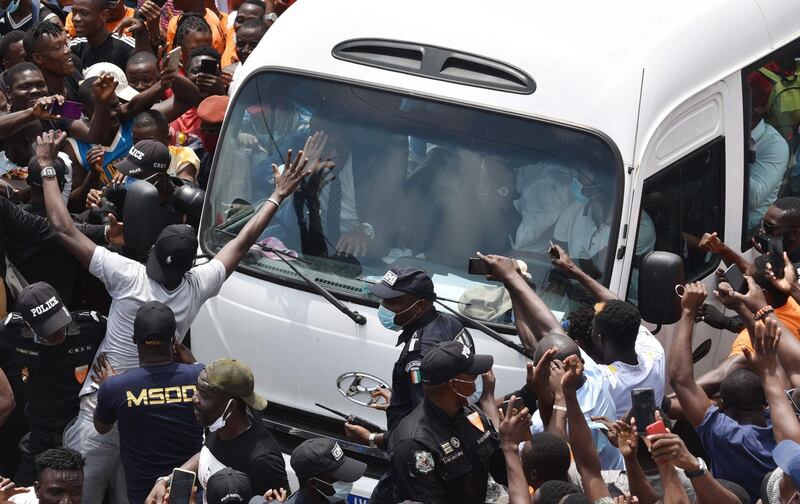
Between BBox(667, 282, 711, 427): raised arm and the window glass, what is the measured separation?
184cm

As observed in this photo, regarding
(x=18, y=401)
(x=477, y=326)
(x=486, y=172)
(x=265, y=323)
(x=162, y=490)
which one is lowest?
(x=18, y=401)

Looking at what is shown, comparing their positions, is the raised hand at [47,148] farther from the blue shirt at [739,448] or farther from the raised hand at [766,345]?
the raised hand at [766,345]

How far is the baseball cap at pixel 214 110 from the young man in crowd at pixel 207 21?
2.58 m

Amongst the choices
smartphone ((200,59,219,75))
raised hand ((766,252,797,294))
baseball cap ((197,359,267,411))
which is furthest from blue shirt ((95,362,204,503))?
smartphone ((200,59,219,75))

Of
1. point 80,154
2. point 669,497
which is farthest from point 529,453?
point 80,154

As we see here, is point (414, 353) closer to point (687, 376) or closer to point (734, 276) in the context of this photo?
point (687, 376)

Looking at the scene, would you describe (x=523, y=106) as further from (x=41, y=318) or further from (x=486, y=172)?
(x=41, y=318)

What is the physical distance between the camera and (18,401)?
287 inches

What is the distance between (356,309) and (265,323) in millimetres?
519

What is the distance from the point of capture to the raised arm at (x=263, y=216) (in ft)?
22.7

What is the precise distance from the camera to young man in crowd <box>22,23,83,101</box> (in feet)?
32.1

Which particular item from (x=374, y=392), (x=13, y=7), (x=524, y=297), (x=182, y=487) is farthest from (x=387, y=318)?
(x=13, y=7)

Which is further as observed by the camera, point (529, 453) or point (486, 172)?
point (486, 172)

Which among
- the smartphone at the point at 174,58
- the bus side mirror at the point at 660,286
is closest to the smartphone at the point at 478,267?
the bus side mirror at the point at 660,286
